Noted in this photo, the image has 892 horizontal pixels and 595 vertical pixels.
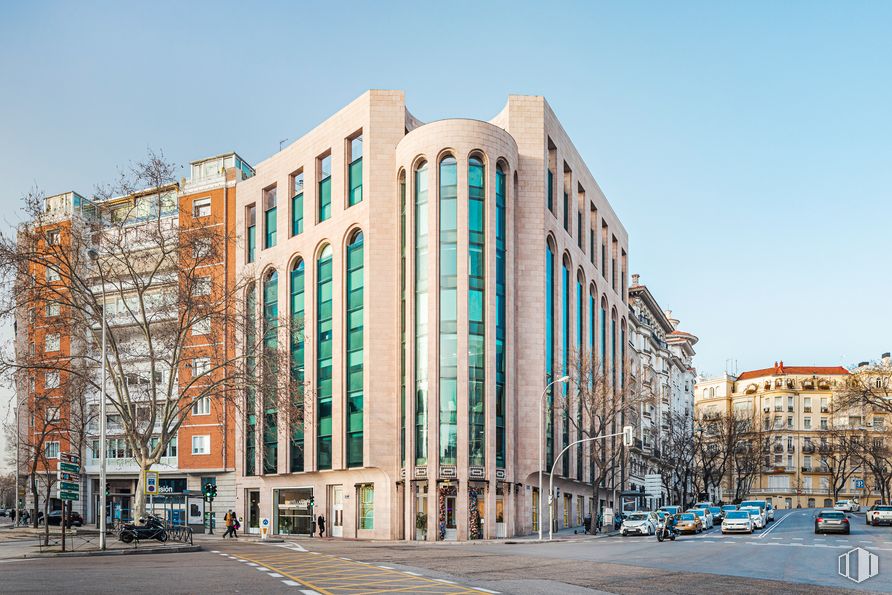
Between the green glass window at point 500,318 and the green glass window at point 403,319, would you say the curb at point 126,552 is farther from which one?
the green glass window at point 500,318


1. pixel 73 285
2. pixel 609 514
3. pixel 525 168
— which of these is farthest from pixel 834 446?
pixel 73 285

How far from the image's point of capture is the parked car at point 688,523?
56062mm

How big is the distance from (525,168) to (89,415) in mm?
34194

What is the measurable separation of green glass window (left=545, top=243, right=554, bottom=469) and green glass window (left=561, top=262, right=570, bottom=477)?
1281mm

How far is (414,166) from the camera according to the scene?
180 ft

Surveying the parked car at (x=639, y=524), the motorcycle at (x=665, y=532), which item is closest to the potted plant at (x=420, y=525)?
the parked car at (x=639, y=524)

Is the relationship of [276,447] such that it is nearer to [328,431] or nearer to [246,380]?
[328,431]

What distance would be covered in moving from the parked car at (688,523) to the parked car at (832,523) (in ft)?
22.4

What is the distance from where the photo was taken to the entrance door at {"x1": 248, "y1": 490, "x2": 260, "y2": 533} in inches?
2598

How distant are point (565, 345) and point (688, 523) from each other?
15.3 metres

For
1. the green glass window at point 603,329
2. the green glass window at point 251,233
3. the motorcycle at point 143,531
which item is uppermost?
the green glass window at point 251,233

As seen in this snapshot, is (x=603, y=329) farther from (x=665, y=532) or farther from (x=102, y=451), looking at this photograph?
(x=102, y=451)

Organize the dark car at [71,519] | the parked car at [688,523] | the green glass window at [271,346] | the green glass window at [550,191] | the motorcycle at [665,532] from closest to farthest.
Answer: the motorcycle at [665,532]
the parked car at [688,523]
the green glass window at [271,346]
the green glass window at [550,191]
the dark car at [71,519]

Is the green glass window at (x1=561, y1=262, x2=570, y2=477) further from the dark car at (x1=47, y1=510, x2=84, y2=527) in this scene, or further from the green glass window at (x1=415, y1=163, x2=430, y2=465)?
the dark car at (x1=47, y1=510, x2=84, y2=527)
